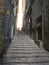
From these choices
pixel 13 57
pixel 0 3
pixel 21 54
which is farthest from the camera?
pixel 21 54

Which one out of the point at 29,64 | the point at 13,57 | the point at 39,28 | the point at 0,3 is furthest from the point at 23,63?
the point at 39,28

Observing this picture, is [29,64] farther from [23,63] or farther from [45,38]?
[45,38]

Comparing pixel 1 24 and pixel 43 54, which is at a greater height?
pixel 1 24

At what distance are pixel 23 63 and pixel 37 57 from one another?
0.84 m

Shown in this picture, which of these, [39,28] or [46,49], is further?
[39,28]

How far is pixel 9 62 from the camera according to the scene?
15.9ft

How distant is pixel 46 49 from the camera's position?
6625mm

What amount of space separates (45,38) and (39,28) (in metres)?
2.05

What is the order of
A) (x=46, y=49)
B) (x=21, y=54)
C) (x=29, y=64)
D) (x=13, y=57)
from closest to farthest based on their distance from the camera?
(x=29, y=64)
(x=13, y=57)
(x=21, y=54)
(x=46, y=49)

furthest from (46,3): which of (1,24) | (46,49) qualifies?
(1,24)

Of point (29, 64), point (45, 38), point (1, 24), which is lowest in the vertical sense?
point (29, 64)

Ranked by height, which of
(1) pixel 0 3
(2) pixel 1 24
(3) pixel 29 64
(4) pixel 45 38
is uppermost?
(1) pixel 0 3

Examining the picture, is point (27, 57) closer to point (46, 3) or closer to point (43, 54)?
point (43, 54)

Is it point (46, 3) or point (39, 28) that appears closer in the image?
point (46, 3)
